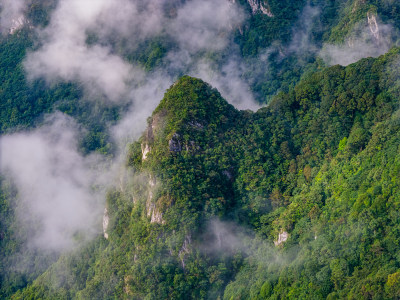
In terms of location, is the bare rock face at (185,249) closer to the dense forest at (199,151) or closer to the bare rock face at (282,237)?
the dense forest at (199,151)

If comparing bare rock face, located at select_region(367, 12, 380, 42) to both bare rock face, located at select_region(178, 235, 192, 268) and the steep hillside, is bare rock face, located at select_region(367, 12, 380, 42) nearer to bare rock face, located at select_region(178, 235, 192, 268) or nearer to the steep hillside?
the steep hillside

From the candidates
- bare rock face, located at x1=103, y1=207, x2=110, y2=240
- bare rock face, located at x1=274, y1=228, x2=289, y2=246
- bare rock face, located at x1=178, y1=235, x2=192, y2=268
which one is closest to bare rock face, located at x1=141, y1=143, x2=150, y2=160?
bare rock face, located at x1=103, y1=207, x2=110, y2=240

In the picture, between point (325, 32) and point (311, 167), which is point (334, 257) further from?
point (325, 32)

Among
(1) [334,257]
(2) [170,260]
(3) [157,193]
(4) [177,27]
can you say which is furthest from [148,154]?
(4) [177,27]

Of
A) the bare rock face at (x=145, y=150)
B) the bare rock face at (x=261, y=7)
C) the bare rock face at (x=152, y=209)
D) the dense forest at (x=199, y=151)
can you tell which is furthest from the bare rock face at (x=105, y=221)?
the bare rock face at (x=261, y=7)

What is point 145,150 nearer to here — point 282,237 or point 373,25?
point 282,237

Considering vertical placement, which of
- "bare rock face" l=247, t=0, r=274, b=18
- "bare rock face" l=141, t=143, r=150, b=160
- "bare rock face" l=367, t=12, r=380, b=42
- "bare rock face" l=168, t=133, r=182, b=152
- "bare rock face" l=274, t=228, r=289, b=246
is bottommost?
"bare rock face" l=274, t=228, r=289, b=246
